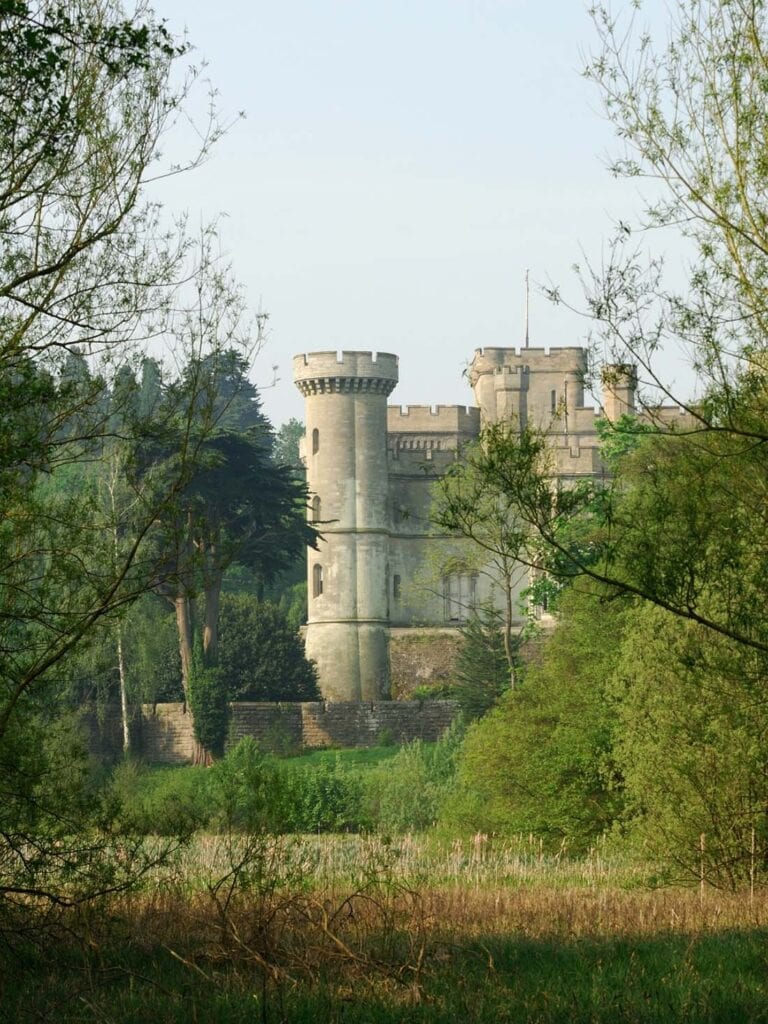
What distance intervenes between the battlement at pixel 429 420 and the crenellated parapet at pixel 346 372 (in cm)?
183

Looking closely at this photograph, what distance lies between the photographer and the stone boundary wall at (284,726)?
40562 millimetres

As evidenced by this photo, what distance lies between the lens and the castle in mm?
48688

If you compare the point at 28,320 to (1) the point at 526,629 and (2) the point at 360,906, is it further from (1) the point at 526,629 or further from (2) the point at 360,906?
(1) the point at 526,629

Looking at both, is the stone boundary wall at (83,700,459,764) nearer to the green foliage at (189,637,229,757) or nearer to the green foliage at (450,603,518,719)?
the green foliage at (189,637,229,757)

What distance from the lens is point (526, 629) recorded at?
3841 cm

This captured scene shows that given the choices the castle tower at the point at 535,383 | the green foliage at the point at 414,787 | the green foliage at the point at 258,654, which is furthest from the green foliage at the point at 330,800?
the castle tower at the point at 535,383

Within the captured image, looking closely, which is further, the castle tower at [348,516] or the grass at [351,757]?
the castle tower at [348,516]

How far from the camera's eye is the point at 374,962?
8.57 m

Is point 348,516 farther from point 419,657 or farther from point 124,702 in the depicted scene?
point 124,702

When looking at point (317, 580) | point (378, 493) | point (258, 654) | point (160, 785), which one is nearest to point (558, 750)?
point (160, 785)

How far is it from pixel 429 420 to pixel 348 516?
4.52 m

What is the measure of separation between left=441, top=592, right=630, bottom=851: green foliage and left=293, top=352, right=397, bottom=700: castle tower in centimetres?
2138

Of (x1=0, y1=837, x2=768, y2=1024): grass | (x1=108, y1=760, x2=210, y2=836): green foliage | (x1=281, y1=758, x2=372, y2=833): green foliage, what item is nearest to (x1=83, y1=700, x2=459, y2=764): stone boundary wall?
(x1=108, y1=760, x2=210, y2=836): green foliage

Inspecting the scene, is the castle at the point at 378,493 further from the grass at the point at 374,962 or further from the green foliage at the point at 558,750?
the grass at the point at 374,962
